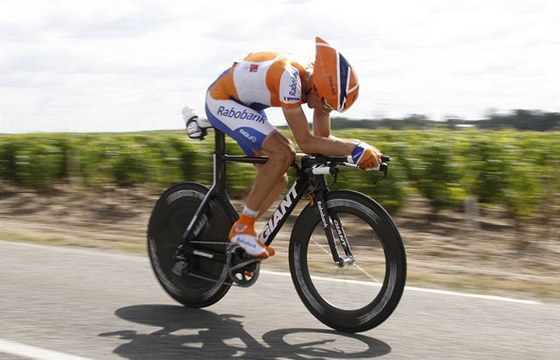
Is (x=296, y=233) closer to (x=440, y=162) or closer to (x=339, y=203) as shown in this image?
(x=339, y=203)

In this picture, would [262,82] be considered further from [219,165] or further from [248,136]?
[219,165]

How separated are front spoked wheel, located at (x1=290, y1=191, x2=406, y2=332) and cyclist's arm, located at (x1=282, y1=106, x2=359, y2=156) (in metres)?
0.30

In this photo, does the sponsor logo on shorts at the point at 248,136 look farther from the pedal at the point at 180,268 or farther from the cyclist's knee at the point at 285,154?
the pedal at the point at 180,268

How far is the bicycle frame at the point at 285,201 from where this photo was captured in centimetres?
544

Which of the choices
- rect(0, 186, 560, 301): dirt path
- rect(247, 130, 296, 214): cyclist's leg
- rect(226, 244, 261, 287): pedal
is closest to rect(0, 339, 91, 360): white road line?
rect(226, 244, 261, 287): pedal

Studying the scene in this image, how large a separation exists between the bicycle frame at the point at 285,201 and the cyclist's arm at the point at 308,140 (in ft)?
0.47

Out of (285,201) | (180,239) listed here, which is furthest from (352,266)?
(180,239)

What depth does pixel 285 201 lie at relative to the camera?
576 cm

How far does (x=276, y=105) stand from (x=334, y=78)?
51 cm

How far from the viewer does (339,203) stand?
542 centimetres

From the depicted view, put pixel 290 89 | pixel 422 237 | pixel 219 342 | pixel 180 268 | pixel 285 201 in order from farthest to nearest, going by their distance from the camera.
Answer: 1. pixel 422 237
2. pixel 180 268
3. pixel 285 201
4. pixel 290 89
5. pixel 219 342

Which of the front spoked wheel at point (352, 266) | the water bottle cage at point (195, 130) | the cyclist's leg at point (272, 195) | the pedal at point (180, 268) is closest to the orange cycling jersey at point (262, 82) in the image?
the water bottle cage at point (195, 130)

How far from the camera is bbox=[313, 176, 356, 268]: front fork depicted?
541cm

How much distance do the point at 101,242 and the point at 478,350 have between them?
19.7ft
